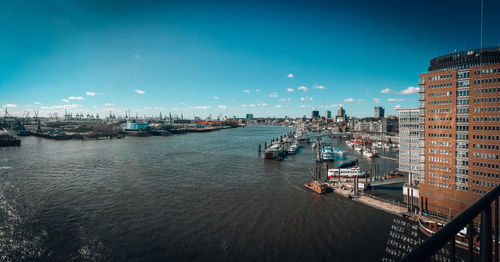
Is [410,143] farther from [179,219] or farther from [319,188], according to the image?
[179,219]

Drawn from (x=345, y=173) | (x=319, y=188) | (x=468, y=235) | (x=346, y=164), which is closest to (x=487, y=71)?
(x=319, y=188)

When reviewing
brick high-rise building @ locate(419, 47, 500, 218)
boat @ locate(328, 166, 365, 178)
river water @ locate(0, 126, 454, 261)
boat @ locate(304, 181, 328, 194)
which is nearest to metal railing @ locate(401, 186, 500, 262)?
river water @ locate(0, 126, 454, 261)

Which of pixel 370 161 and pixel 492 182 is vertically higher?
pixel 492 182

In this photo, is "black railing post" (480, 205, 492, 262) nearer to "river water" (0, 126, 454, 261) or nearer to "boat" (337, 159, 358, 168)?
"river water" (0, 126, 454, 261)

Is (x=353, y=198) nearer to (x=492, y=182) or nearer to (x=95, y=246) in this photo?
(x=492, y=182)

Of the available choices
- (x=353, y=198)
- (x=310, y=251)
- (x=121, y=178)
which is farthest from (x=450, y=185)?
(x=121, y=178)

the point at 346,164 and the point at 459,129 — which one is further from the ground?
the point at 459,129
